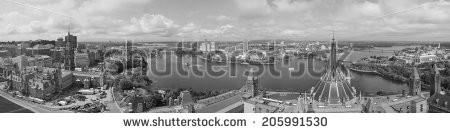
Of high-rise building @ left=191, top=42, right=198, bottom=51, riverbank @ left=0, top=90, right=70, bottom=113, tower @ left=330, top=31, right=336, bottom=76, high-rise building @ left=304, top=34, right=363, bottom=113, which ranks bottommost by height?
riverbank @ left=0, top=90, right=70, bottom=113

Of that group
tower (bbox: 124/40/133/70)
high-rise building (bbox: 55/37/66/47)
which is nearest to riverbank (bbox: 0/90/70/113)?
high-rise building (bbox: 55/37/66/47)

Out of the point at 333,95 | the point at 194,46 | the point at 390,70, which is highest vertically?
the point at 194,46

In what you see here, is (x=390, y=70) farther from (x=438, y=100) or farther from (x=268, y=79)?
(x=268, y=79)

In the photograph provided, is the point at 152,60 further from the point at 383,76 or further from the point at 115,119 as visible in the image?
the point at 383,76

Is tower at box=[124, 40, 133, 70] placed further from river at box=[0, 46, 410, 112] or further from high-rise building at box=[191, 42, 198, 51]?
high-rise building at box=[191, 42, 198, 51]

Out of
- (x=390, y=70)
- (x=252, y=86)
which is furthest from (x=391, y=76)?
(x=252, y=86)

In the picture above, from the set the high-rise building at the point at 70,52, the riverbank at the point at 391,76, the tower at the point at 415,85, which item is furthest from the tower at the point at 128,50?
the tower at the point at 415,85
